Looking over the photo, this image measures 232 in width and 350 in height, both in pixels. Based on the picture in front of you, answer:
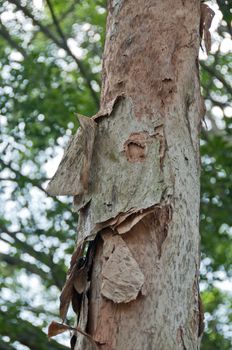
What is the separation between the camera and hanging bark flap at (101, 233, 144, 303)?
154 cm

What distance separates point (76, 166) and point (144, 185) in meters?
0.21

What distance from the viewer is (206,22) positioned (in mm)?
2242

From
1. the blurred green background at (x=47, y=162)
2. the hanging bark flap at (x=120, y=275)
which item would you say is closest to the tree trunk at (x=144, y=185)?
the hanging bark flap at (x=120, y=275)

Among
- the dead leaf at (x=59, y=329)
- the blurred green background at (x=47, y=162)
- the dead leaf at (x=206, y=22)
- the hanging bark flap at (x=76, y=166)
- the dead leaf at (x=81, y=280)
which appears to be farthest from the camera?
the blurred green background at (x=47, y=162)

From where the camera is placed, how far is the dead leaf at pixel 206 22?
2.23 metres

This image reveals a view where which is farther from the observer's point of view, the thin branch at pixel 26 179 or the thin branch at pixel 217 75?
the thin branch at pixel 26 179

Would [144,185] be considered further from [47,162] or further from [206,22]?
[47,162]

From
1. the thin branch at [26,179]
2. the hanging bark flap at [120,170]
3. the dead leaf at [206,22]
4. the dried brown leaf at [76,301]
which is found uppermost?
the thin branch at [26,179]

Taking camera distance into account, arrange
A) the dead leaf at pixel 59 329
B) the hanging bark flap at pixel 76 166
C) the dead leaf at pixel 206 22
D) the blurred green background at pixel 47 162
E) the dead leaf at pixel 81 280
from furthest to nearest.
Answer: the blurred green background at pixel 47 162 → the dead leaf at pixel 206 22 → the hanging bark flap at pixel 76 166 → the dead leaf at pixel 81 280 → the dead leaf at pixel 59 329

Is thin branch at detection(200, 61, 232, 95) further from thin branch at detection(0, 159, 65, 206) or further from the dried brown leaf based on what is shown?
the dried brown leaf

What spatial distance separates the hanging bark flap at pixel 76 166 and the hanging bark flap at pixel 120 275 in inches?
8.6

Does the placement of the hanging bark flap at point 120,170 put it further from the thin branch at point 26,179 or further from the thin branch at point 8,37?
the thin branch at point 8,37

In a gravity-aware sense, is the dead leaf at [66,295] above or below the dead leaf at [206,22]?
below

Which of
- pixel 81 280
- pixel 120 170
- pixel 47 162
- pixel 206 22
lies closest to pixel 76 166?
pixel 120 170
